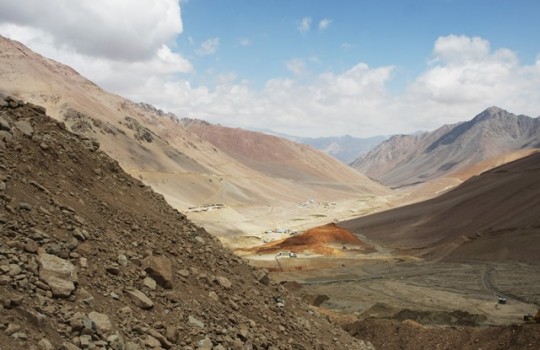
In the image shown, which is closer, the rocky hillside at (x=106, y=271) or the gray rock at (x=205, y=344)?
the rocky hillside at (x=106, y=271)

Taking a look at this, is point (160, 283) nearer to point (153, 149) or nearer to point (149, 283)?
point (149, 283)

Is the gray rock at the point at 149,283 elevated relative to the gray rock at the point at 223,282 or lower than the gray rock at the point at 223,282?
elevated

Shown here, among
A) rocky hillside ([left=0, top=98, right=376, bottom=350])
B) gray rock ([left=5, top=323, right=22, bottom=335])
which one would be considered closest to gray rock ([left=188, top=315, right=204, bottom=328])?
rocky hillside ([left=0, top=98, right=376, bottom=350])

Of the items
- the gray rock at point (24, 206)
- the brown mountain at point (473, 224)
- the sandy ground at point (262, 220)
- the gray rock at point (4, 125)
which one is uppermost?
the gray rock at point (4, 125)

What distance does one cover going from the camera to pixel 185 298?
28.9ft

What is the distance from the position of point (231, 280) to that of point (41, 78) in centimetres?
11957

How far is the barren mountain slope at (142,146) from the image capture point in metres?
95.5

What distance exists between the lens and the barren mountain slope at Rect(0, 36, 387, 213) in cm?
9550

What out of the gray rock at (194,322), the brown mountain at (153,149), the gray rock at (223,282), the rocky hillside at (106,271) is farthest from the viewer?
the brown mountain at (153,149)

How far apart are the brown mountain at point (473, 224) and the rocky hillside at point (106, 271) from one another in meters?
38.7

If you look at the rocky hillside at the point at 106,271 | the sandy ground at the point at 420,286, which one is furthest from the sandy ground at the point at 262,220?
the rocky hillside at the point at 106,271

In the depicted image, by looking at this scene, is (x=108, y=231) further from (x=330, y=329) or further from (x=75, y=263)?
(x=330, y=329)

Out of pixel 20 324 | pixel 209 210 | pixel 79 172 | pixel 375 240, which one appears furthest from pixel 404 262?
pixel 20 324

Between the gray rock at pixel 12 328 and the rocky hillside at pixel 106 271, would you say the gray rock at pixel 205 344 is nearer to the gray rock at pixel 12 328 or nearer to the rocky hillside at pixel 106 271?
the rocky hillside at pixel 106 271
